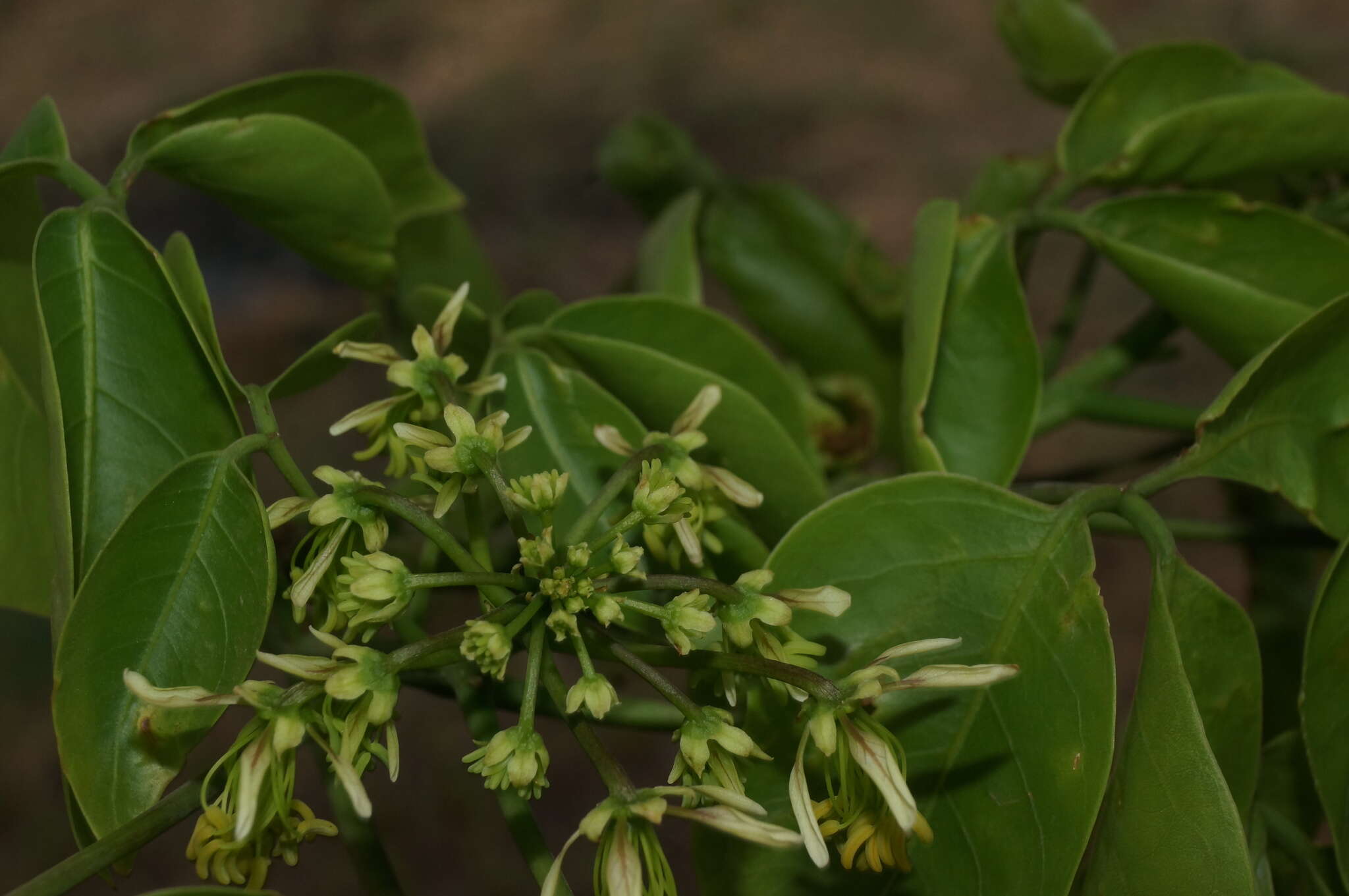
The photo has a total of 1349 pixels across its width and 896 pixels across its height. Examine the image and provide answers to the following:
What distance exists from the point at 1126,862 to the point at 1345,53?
65.5 inches

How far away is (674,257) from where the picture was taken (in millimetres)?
1117

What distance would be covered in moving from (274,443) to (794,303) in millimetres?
859

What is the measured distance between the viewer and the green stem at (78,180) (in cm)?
72

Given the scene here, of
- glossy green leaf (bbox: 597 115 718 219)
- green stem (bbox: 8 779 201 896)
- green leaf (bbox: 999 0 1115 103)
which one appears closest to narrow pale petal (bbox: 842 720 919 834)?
green stem (bbox: 8 779 201 896)

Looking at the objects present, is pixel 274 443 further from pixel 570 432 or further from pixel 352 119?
pixel 352 119

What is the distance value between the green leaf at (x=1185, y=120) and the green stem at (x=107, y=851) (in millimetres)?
808

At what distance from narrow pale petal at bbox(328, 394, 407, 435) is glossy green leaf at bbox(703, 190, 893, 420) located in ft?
2.57

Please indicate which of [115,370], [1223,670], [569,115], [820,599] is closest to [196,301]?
[115,370]

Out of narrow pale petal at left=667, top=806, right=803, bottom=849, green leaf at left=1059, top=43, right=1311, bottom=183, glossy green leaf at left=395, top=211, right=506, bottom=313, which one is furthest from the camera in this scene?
glossy green leaf at left=395, top=211, right=506, bottom=313

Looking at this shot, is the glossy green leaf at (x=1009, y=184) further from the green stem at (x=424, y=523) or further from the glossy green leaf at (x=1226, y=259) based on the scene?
the green stem at (x=424, y=523)

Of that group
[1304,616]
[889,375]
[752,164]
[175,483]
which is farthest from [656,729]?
[752,164]

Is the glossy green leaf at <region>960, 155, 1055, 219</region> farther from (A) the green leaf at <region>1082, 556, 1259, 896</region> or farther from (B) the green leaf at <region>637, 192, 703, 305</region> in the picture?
(A) the green leaf at <region>1082, 556, 1259, 896</region>

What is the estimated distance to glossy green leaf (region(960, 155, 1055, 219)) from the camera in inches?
48.0

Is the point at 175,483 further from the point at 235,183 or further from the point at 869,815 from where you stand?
the point at 869,815
